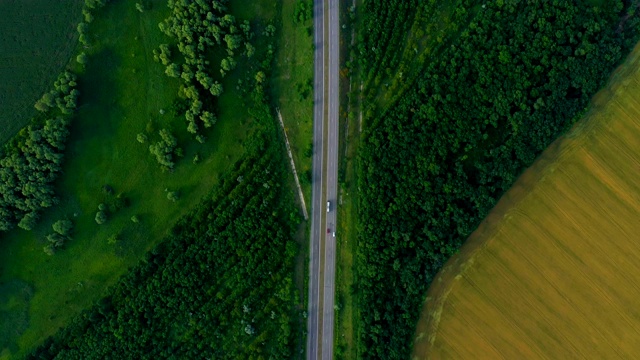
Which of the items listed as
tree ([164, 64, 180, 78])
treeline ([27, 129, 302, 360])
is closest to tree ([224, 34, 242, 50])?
tree ([164, 64, 180, 78])

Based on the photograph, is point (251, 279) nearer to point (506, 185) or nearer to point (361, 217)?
point (361, 217)

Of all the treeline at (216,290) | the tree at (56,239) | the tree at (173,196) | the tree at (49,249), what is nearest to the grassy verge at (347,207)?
the treeline at (216,290)

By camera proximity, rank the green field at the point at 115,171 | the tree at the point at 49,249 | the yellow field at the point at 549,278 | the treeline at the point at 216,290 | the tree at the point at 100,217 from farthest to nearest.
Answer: the green field at the point at 115,171 < the tree at the point at 49,249 < the tree at the point at 100,217 < the yellow field at the point at 549,278 < the treeline at the point at 216,290

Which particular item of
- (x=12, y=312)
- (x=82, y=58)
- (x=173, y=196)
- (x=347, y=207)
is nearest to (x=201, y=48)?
(x=82, y=58)

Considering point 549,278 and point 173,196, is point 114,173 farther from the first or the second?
point 549,278

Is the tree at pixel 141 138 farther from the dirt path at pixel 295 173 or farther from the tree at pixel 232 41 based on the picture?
the dirt path at pixel 295 173

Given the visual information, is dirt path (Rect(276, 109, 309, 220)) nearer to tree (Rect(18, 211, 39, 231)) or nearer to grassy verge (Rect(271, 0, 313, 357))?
grassy verge (Rect(271, 0, 313, 357))
